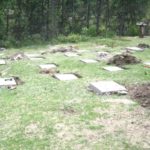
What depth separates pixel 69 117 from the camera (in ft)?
17.5

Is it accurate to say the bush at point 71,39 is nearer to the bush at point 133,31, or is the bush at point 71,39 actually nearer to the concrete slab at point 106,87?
the bush at point 133,31

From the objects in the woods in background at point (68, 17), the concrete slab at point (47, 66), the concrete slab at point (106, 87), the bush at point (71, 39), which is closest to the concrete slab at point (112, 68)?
the concrete slab at point (47, 66)

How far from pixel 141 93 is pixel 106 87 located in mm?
653

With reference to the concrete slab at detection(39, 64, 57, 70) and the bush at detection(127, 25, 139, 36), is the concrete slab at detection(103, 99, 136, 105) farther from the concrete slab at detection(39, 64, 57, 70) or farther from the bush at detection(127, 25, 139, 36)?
the bush at detection(127, 25, 139, 36)

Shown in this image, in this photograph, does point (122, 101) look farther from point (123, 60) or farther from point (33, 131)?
point (123, 60)

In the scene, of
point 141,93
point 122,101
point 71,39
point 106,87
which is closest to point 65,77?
point 106,87

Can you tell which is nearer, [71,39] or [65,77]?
[65,77]

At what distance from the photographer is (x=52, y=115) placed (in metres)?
5.44

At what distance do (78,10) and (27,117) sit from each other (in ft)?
45.6

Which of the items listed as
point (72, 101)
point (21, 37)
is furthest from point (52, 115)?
point (21, 37)

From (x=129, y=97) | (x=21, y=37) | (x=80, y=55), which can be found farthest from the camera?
(x=21, y=37)

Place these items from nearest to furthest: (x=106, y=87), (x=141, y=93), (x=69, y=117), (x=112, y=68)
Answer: (x=69, y=117)
(x=141, y=93)
(x=106, y=87)
(x=112, y=68)

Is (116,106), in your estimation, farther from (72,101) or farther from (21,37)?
(21,37)

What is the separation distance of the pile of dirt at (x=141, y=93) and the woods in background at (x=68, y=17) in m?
9.50
